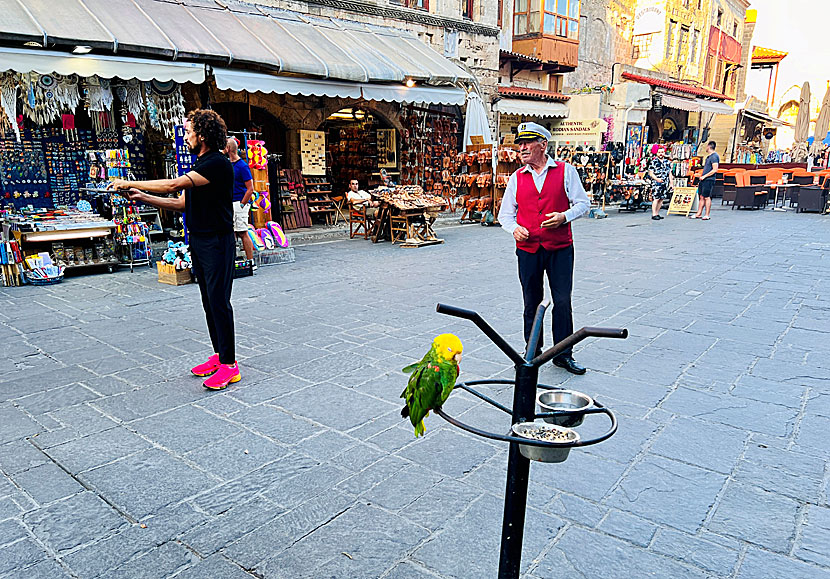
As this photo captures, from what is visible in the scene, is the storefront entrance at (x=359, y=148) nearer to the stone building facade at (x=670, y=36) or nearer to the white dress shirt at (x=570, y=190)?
the white dress shirt at (x=570, y=190)

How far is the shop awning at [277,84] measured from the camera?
875cm

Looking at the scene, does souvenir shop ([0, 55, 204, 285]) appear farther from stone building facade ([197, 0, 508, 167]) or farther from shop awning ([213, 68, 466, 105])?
stone building facade ([197, 0, 508, 167])

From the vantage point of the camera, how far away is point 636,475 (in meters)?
2.72

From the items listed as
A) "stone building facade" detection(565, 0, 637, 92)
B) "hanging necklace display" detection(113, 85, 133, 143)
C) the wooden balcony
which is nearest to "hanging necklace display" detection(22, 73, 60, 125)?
"hanging necklace display" detection(113, 85, 133, 143)

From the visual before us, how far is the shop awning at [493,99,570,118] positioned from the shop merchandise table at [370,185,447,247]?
6.71 m

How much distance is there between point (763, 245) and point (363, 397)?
29.5 feet

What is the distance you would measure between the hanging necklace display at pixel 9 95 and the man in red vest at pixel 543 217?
22.3 ft

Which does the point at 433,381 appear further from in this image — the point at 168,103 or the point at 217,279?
the point at 168,103

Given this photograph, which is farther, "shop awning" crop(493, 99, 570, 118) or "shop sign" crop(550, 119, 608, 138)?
"shop sign" crop(550, 119, 608, 138)

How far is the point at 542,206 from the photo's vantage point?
3.77 meters

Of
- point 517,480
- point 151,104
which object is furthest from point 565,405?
point 151,104

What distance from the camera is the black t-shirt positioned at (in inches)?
141

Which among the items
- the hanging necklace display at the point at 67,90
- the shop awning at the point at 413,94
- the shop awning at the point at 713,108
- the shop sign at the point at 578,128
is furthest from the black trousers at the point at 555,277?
the shop awning at the point at 713,108

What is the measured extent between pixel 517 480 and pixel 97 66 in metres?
8.17
